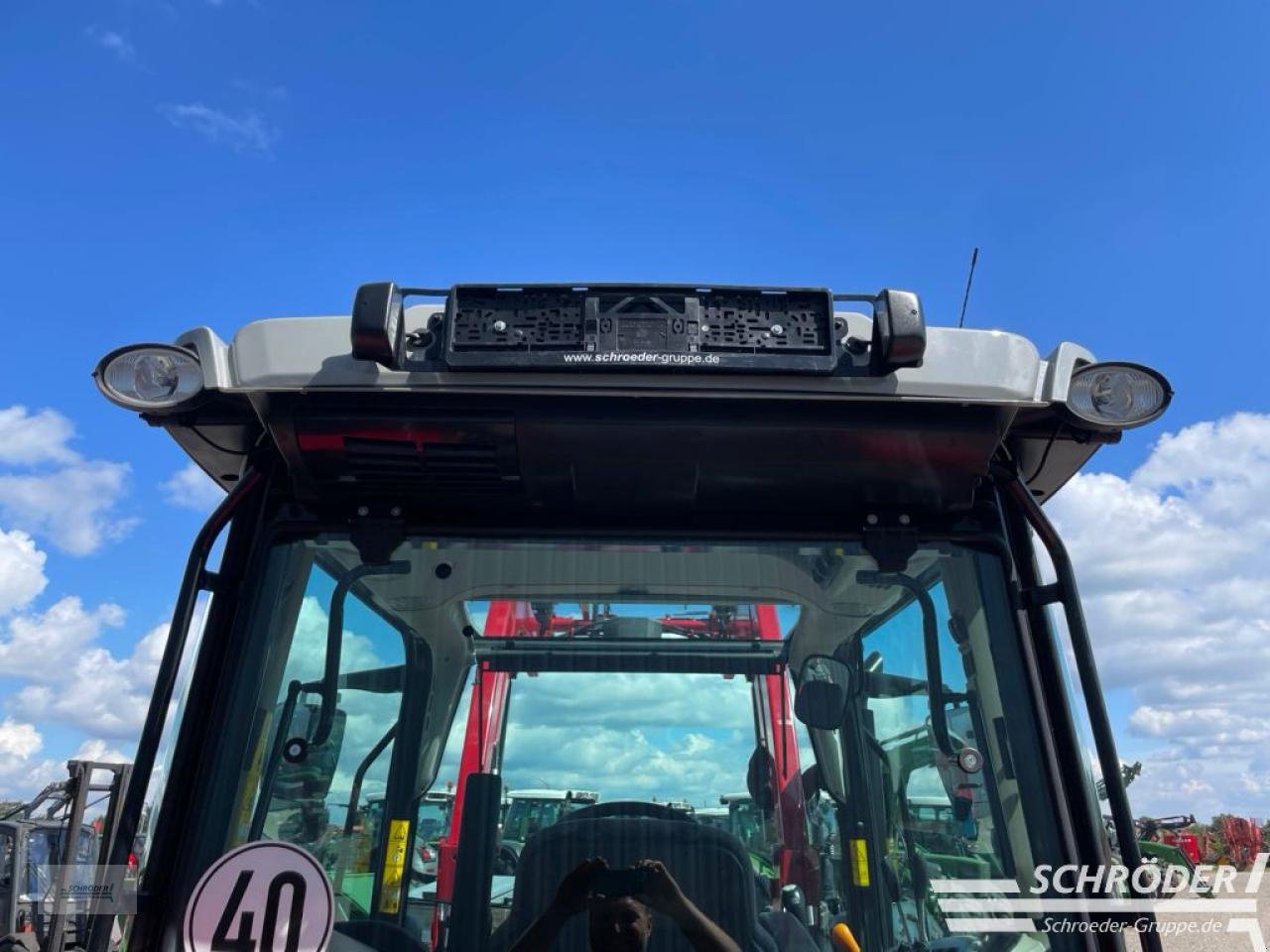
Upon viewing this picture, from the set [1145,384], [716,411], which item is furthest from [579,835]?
[1145,384]

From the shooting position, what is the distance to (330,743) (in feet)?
7.57

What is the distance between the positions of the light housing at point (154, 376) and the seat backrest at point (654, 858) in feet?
3.79

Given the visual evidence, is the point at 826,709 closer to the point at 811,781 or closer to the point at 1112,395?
the point at 811,781

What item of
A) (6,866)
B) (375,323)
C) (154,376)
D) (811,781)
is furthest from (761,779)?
(6,866)

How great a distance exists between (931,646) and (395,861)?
1256 millimetres

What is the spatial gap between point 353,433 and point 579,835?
Answer: 0.95 m

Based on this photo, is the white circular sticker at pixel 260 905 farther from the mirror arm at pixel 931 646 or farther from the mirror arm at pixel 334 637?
the mirror arm at pixel 931 646

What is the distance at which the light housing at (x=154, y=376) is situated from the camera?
215cm

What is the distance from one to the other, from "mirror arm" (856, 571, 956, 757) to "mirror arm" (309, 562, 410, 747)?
3.51 feet

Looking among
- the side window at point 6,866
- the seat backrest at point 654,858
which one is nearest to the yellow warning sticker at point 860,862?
the seat backrest at point 654,858

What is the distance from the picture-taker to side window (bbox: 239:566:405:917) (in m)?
2.21

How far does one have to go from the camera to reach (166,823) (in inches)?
83.2

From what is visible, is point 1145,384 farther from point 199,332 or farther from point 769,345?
point 199,332

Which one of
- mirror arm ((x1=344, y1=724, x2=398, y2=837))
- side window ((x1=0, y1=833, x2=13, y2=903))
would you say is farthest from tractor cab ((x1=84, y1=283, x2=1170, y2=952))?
side window ((x1=0, y1=833, x2=13, y2=903))
